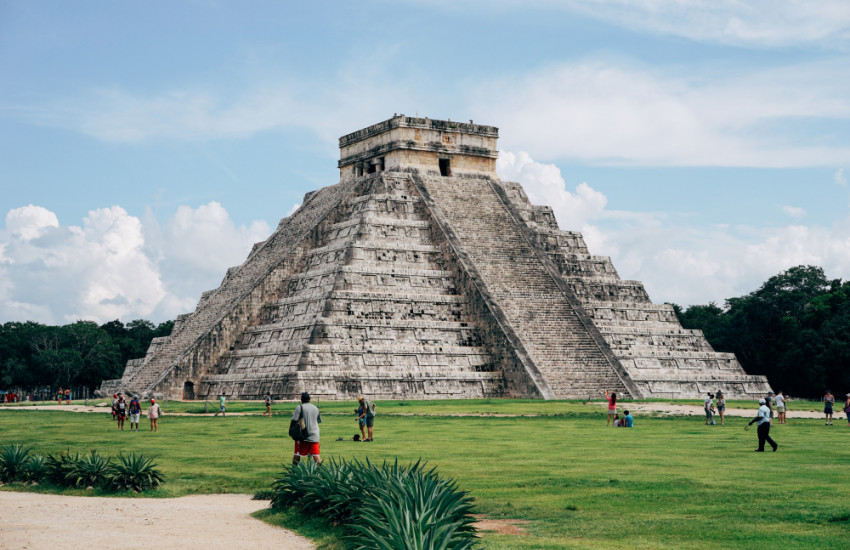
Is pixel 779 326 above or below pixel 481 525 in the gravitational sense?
above

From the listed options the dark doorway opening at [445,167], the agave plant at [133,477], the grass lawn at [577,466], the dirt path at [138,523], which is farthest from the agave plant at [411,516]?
the dark doorway opening at [445,167]

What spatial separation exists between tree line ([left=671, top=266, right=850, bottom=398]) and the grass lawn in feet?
86.1

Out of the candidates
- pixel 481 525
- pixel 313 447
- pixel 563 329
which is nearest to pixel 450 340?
pixel 563 329

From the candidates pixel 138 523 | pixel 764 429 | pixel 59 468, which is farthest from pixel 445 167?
pixel 138 523

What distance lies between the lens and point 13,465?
16.0m

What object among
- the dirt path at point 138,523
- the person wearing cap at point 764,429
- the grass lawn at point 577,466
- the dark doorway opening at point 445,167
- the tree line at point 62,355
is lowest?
the dirt path at point 138,523

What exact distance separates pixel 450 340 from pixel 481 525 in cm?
2878

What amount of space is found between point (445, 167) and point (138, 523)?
128 feet

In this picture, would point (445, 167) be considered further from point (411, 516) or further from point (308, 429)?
point (411, 516)

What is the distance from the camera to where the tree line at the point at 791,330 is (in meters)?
54.1

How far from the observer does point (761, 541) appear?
34.0 ft

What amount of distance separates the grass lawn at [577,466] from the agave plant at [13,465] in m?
2.21

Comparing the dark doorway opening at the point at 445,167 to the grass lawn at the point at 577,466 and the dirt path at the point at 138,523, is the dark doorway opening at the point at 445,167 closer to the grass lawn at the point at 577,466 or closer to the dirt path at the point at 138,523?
the grass lawn at the point at 577,466

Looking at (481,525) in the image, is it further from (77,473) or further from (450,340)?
(450,340)
